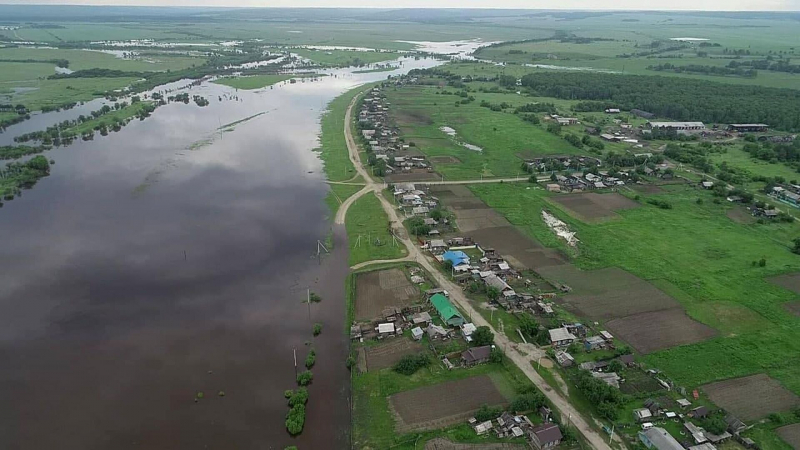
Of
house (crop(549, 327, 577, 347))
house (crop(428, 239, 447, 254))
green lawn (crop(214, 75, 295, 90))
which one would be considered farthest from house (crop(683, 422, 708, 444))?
green lawn (crop(214, 75, 295, 90))

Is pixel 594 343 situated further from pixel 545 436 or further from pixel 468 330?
pixel 545 436

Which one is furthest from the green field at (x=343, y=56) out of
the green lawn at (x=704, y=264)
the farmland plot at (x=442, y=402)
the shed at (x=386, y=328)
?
the farmland plot at (x=442, y=402)

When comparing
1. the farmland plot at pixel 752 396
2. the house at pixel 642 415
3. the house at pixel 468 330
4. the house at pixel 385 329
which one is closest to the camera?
the house at pixel 642 415

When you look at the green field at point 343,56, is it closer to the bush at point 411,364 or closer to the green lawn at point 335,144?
the green lawn at point 335,144

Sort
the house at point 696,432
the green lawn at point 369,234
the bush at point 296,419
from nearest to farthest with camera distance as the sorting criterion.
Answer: the house at point 696,432
the bush at point 296,419
the green lawn at point 369,234

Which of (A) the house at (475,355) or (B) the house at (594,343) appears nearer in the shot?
(A) the house at (475,355)

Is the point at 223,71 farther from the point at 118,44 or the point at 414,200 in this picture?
the point at 414,200

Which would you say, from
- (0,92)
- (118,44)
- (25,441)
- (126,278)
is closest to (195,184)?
(126,278)
